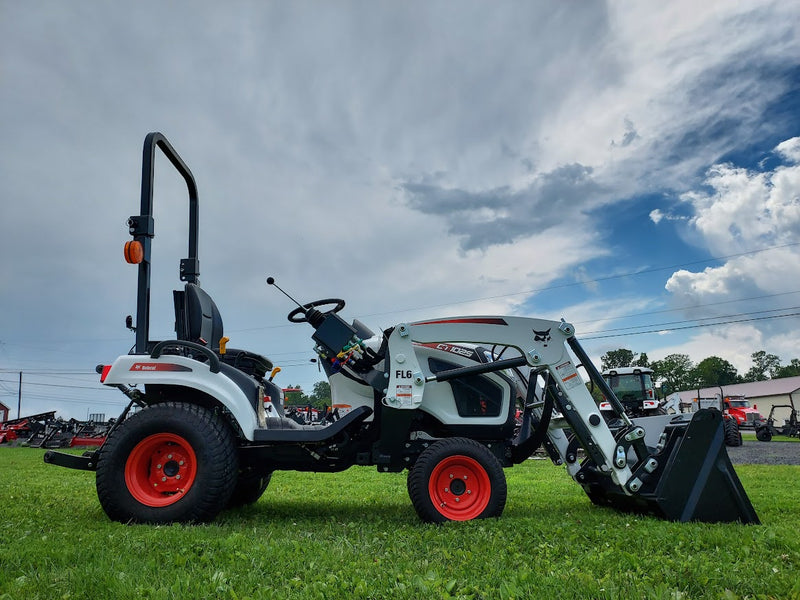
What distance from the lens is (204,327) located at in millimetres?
6152

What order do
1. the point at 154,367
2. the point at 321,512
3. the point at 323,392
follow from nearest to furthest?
1. the point at 154,367
2. the point at 321,512
3. the point at 323,392

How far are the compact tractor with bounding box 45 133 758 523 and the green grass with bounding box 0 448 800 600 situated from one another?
34cm

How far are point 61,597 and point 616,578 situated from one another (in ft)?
9.67

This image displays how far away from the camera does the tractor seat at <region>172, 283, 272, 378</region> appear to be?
19.9ft

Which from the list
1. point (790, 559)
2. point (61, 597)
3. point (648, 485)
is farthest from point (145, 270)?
point (790, 559)

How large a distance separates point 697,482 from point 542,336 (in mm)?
1821

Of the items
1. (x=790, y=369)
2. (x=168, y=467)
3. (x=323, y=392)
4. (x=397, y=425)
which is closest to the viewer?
(x=168, y=467)

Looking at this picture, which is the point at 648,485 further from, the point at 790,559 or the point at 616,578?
the point at 616,578

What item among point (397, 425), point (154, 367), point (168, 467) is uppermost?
point (154, 367)

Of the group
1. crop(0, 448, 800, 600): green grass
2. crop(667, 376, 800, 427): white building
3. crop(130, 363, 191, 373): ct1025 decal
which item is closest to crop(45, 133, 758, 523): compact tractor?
crop(130, 363, 191, 373): ct1025 decal

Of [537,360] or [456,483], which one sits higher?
[537,360]

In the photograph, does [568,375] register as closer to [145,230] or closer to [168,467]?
[168,467]

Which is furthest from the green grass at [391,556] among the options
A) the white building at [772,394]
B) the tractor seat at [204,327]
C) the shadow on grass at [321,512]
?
the white building at [772,394]

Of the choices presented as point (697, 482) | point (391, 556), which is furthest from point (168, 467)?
point (697, 482)
